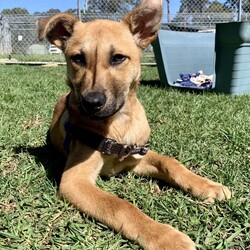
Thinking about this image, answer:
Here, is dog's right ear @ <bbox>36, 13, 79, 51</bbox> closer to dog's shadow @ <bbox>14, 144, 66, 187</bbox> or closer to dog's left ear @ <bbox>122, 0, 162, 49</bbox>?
dog's left ear @ <bbox>122, 0, 162, 49</bbox>

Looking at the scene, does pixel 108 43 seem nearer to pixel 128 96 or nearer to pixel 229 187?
pixel 128 96

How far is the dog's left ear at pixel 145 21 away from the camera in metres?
2.90

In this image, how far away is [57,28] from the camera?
122 inches

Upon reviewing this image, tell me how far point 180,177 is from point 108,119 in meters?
0.72

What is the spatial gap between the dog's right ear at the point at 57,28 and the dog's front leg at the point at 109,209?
1.00 meters

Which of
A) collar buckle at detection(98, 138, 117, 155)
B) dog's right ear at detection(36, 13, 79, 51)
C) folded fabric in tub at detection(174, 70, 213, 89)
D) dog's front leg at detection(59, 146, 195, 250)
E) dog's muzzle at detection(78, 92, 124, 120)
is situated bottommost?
folded fabric in tub at detection(174, 70, 213, 89)

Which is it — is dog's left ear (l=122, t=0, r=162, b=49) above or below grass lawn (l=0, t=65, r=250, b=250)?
above

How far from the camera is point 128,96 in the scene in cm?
296

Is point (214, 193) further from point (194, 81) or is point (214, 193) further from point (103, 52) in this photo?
point (194, 81)

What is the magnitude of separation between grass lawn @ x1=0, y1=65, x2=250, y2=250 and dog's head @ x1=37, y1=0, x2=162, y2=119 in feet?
2.19

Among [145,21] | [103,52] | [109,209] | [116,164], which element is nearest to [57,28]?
[103,52]

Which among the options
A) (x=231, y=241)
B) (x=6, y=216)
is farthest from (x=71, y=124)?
(x=231, y=241)

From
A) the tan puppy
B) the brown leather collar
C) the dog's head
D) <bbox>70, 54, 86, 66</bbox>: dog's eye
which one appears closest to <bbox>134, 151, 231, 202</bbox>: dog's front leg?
the tan puppy

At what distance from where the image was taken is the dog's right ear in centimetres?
284
